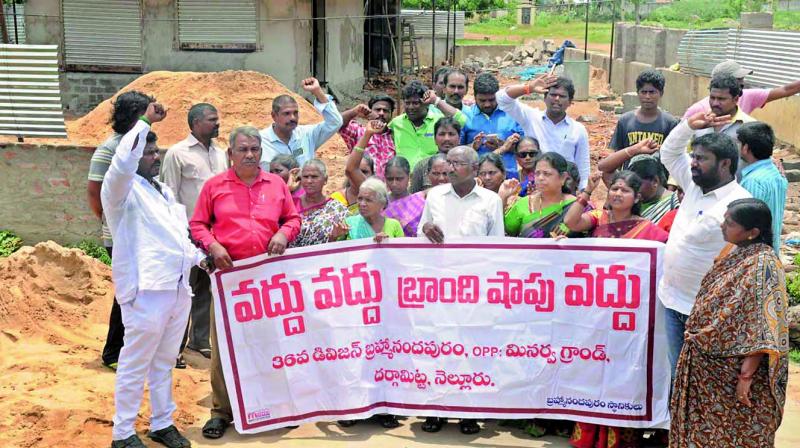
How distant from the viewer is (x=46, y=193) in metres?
10.7

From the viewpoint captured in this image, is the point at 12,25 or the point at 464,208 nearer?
the point at 464,208

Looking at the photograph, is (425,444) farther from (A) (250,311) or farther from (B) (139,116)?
(B) (139,116)

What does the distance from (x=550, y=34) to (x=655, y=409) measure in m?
39.4

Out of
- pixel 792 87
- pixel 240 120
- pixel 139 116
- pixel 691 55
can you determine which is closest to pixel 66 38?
pixel 240 120

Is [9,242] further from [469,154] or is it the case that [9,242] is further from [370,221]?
[469,154]

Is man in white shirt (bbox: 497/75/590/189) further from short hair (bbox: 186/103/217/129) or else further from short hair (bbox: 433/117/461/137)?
short hair (bbox: 186/103/217/129)

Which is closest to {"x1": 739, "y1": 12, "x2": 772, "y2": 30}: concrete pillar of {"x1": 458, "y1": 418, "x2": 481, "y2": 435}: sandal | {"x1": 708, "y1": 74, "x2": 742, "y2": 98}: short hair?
{"x1": 708, "y1": 74, "x2": 742, "y2": 98}: short hair

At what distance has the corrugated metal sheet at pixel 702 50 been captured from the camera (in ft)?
58.4

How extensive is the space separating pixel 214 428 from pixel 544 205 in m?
2.60

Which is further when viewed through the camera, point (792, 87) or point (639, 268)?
point (792, 87)

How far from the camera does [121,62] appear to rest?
63.3ft

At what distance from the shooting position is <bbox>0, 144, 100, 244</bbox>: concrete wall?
10.5 metres

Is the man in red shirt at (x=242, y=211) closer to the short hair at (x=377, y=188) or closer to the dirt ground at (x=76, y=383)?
the short hair at (x=377, y=188)

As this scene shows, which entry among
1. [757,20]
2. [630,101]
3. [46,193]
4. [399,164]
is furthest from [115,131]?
[757,20]
